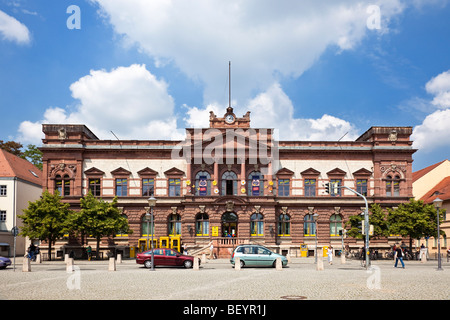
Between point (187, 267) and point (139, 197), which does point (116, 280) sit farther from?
point (139, 197)

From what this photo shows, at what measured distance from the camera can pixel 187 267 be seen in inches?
1433

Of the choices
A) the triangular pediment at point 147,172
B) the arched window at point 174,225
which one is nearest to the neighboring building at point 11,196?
the triangular pediment at point 147,172

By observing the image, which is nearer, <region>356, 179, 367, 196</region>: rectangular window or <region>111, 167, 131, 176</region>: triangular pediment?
<region>111, 167, 131, 176</region>: triangular pediment

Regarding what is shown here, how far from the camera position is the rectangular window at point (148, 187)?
56.6 meters

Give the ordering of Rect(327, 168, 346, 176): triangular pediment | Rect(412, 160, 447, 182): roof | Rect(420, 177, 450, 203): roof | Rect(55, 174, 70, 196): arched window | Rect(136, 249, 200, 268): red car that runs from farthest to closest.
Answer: Rect(412, 160, 447, 182): roof
Rect(420, 177, 450, 203): roof
Rect(327, 168, 346, 176): triangular pediment
Rect(55, 174, 70, 196): arched window
Rect(136, 249, 200, 268): red car

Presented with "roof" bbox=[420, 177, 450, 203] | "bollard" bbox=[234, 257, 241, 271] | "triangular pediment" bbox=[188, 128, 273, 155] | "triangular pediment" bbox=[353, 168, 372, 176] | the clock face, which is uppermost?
the clock face

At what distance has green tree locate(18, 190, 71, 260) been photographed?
1911 inches

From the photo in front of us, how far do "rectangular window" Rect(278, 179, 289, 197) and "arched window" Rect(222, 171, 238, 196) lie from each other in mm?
5063

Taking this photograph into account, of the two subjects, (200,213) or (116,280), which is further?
(200,213)

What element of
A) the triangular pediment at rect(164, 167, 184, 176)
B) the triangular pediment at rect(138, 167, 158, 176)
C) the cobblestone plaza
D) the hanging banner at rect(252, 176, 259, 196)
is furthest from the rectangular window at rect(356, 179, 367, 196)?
the cobblestone plaza

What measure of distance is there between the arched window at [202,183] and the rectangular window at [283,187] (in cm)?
807

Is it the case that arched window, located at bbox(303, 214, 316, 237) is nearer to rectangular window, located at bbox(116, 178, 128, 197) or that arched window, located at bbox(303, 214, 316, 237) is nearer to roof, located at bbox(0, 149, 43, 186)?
rectangular window, located at bbox(116, 178, 128, 197)

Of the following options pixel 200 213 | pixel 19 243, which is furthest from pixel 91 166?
pixel 19 243
